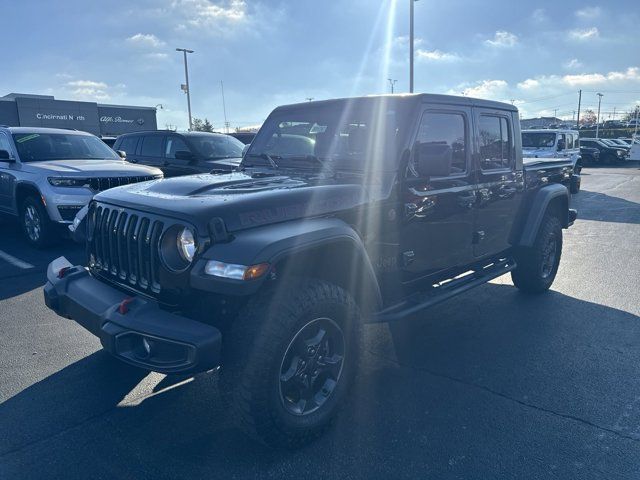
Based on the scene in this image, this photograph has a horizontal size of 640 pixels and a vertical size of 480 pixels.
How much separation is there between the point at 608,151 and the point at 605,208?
68.4ft

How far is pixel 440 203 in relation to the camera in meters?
3.78

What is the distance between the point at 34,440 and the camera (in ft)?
9.30

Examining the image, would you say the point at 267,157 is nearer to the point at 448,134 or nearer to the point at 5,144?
the point at 448,134

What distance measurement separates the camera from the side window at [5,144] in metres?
7.70

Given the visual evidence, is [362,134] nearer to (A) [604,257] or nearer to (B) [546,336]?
(B) [546,336]

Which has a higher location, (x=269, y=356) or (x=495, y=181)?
(x=495, y=181)

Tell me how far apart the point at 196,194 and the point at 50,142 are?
6321 mm

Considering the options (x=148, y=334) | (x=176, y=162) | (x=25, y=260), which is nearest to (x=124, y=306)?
(x=148, y=334)

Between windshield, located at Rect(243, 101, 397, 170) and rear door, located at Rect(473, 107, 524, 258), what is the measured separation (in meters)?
1.09

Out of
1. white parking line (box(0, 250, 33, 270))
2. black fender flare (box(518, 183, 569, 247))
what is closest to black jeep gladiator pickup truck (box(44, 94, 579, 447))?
black fender flare (box(518, 183, 569, 247))

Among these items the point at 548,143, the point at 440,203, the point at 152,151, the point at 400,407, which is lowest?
the point at 400,407

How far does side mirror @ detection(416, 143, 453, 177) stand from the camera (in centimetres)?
326

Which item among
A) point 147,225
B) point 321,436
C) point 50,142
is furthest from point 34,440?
point 50,142

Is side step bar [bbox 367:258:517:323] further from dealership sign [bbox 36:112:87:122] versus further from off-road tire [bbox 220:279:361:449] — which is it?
dealership sign [bbox 36:112:87:122]
